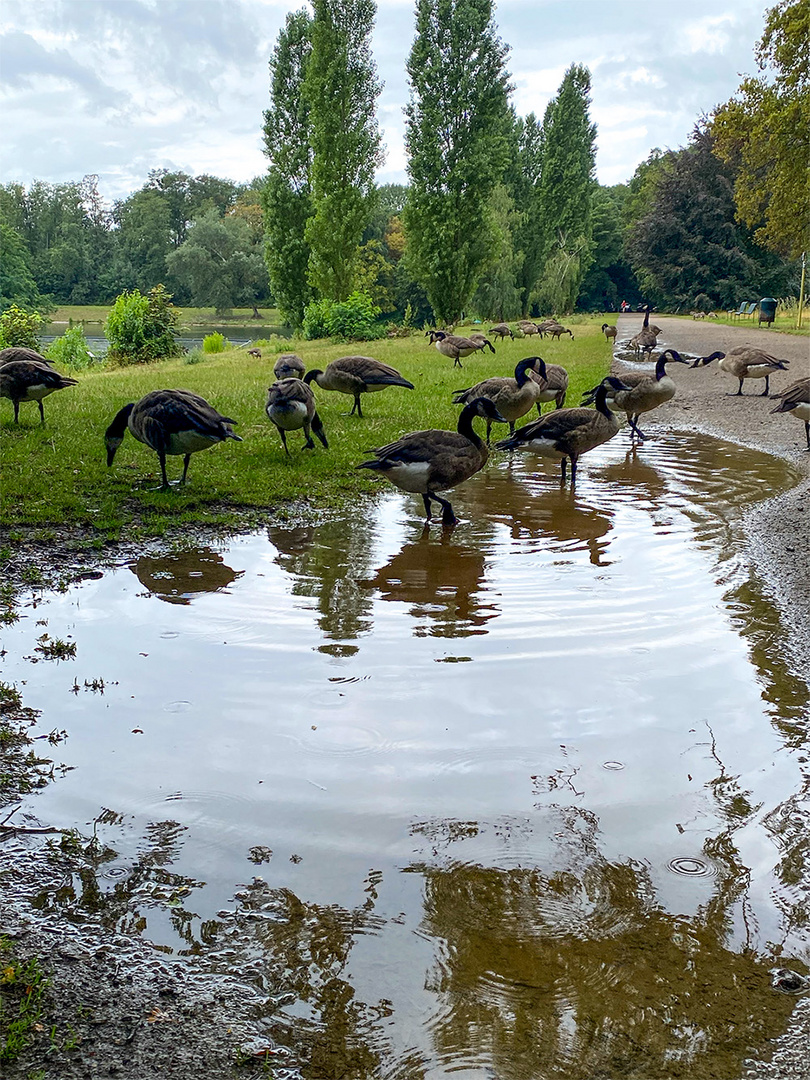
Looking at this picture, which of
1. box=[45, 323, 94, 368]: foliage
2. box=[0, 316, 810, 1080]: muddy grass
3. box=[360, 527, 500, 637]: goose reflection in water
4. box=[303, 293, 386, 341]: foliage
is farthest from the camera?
box=[303, 293, 386, 341]: foliage

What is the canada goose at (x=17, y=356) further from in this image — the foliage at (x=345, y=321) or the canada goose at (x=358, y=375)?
the foliage at (x=345, y=321)

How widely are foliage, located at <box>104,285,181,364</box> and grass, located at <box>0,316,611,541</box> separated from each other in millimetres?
13505

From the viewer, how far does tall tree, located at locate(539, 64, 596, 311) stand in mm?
69625

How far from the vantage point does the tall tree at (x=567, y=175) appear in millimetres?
69625

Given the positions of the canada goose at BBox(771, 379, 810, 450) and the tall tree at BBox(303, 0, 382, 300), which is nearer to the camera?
the canada goose at BBox(771, 379, 810, 450)

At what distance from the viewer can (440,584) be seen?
284 inches

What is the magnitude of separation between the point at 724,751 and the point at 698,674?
956mm

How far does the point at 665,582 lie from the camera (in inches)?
282

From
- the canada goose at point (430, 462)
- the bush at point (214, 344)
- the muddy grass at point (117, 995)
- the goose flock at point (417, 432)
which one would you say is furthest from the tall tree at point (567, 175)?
the muddy grass at point (117, 995)

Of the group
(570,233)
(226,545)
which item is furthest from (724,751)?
(570,233)

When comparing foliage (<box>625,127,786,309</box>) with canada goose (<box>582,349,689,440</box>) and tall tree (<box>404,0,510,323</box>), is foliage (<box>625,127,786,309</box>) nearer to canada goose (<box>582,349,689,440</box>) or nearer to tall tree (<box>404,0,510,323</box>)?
tall tree (<box>404,0,510,323</box>)

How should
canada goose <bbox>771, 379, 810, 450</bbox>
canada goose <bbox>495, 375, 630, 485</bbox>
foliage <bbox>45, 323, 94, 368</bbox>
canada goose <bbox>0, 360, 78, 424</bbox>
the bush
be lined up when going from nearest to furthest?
canada goose <bbox>495, 375, 630, 485</bbox> → canada goose <bbox>0, 360, 78, 424</bbox> → canada goose <bbox>771, 379, 810, 450</bbox> → foliage <bbox>45, 323, 94, 368</bbox> → the bush

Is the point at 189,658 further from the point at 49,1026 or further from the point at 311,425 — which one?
the point at 311,425

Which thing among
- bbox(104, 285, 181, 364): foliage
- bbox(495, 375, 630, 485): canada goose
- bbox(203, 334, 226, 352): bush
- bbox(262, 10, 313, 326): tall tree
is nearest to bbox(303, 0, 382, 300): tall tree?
bbox(262, 10, 313, 326): tall tree
